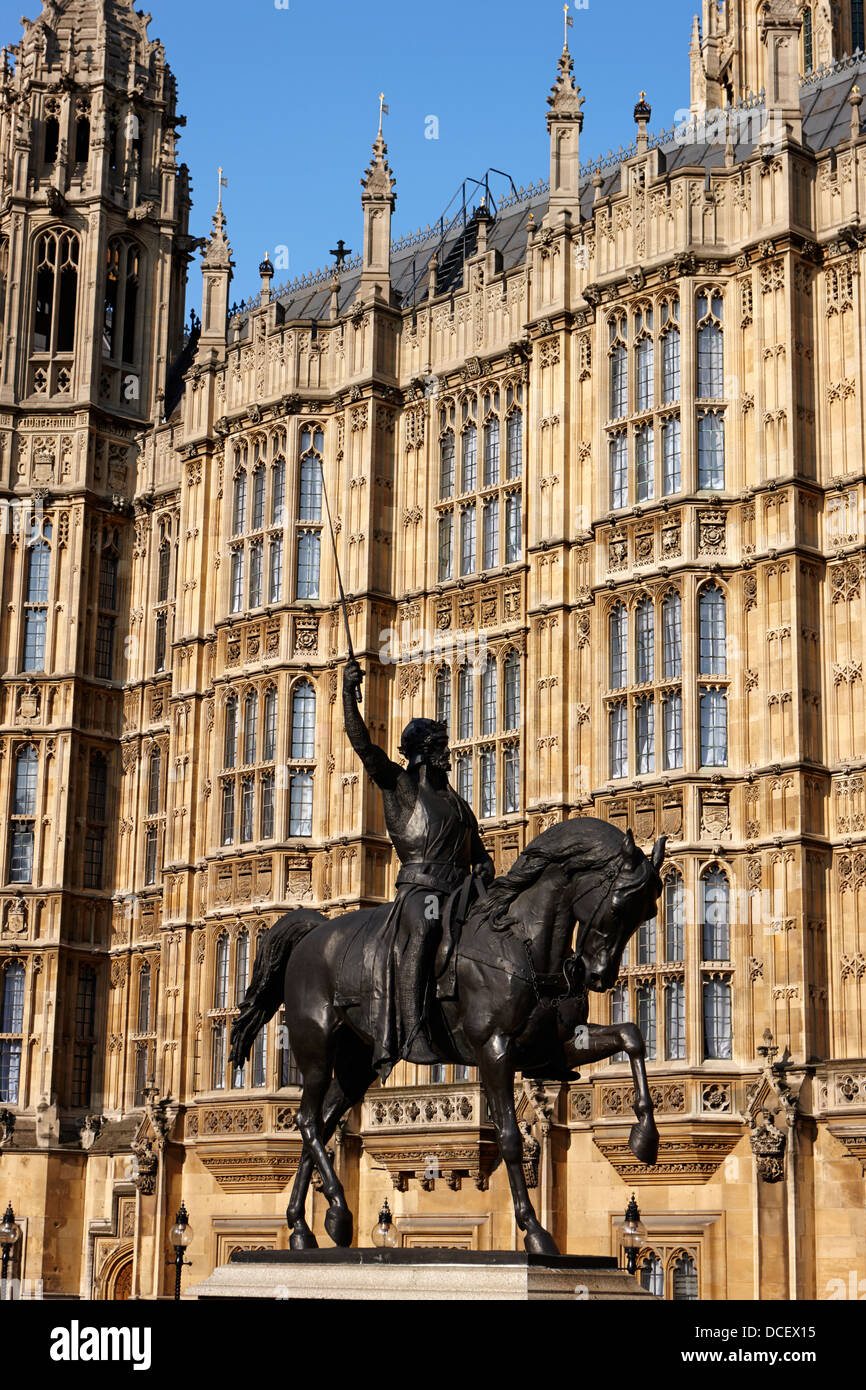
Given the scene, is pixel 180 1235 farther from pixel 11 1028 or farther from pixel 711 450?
pixel 711 450

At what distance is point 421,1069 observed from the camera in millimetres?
37625

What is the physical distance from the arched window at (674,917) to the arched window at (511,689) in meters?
5.68

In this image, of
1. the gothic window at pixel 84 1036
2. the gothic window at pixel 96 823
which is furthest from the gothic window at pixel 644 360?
the gothic window at pixel 84 1036

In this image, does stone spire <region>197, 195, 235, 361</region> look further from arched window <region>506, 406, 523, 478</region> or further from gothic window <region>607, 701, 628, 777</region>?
gothic window <region>607, 701, 628, 777</region>

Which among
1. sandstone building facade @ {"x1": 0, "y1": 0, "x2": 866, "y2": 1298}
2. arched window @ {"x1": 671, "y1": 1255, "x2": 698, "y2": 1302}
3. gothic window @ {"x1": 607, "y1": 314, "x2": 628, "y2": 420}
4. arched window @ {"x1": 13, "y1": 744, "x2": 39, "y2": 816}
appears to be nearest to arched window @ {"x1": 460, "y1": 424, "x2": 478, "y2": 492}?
sandstone building facade @ {"x1": 0, "y1": 0, "x2": 866, "y2": 1298}

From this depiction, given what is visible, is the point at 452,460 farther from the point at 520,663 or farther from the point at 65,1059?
the point at 65,1059

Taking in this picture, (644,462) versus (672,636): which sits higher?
(644,462)

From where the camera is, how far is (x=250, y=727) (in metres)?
42.0

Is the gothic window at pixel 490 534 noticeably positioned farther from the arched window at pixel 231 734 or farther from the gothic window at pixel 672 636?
the arched window at pixel 231 734

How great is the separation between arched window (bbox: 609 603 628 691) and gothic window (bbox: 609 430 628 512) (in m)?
2.01

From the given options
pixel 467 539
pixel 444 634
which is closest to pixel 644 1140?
pixel 444 634

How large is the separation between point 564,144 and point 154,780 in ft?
59.0

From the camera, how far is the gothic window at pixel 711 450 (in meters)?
34.6
